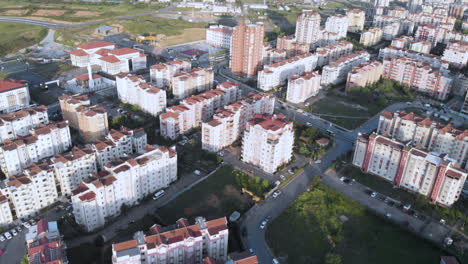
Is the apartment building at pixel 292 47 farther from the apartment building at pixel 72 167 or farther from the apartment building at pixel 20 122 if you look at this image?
the apartment building at pixel 72 167

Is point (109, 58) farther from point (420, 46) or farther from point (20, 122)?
point (420, 46)

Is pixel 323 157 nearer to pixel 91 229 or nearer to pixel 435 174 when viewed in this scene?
pixel 435 174

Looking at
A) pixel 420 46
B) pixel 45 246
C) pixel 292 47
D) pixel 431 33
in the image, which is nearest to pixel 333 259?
pixel 45 246

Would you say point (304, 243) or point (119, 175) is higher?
point (119, 175)

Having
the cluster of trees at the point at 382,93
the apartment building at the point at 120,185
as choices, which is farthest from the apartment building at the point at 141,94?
the cluster of trees at the point at 382,93

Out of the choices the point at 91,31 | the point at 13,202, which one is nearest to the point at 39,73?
the point at 91,31

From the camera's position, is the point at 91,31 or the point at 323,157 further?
the point at 91,31

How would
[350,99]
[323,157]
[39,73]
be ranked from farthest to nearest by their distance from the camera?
[39,73] → [350,99] → [323,157]

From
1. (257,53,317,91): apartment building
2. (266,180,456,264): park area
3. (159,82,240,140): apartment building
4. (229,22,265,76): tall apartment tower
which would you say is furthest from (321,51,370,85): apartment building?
(266,180,456,264): park area
